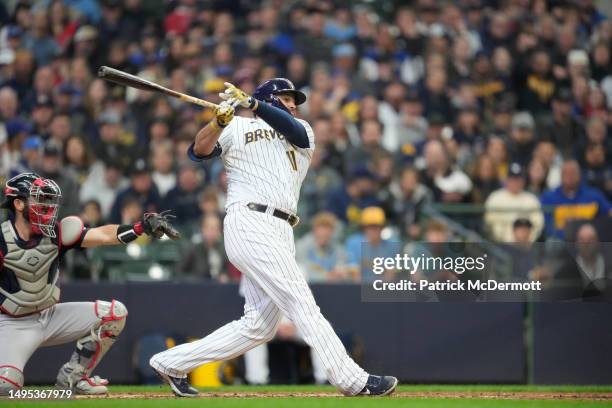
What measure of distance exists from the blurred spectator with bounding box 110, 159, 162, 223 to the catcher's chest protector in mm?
3856

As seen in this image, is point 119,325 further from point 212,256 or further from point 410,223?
point 410,223

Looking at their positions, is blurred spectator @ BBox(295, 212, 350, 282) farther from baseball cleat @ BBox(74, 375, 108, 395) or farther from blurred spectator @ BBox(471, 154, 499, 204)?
baseball cleat @ BBox(74, 375, 108, 395)

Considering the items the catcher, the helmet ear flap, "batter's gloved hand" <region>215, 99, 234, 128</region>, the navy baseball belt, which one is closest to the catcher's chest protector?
the catcher

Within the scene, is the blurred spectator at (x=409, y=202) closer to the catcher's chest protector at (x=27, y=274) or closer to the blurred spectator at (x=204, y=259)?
the blurred spectator at (x=204, y=259)

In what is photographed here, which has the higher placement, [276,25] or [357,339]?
[276,25]

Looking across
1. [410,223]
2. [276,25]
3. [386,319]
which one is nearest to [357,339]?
[386,319]

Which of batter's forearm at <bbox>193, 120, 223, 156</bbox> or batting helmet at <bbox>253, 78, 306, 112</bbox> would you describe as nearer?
batter's forearm at <bbox>193, 120, 223, 156</bbox>

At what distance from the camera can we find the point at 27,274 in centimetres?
787

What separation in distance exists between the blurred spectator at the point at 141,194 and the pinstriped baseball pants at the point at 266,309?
4228 mm

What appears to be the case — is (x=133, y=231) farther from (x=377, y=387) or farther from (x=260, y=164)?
(x=377, y=387)

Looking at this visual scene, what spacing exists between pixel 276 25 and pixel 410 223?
14.4 feet

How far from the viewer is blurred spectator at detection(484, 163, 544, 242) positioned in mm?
11391

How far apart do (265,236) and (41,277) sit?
1608 mm

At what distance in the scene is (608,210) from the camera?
11.9 meters
